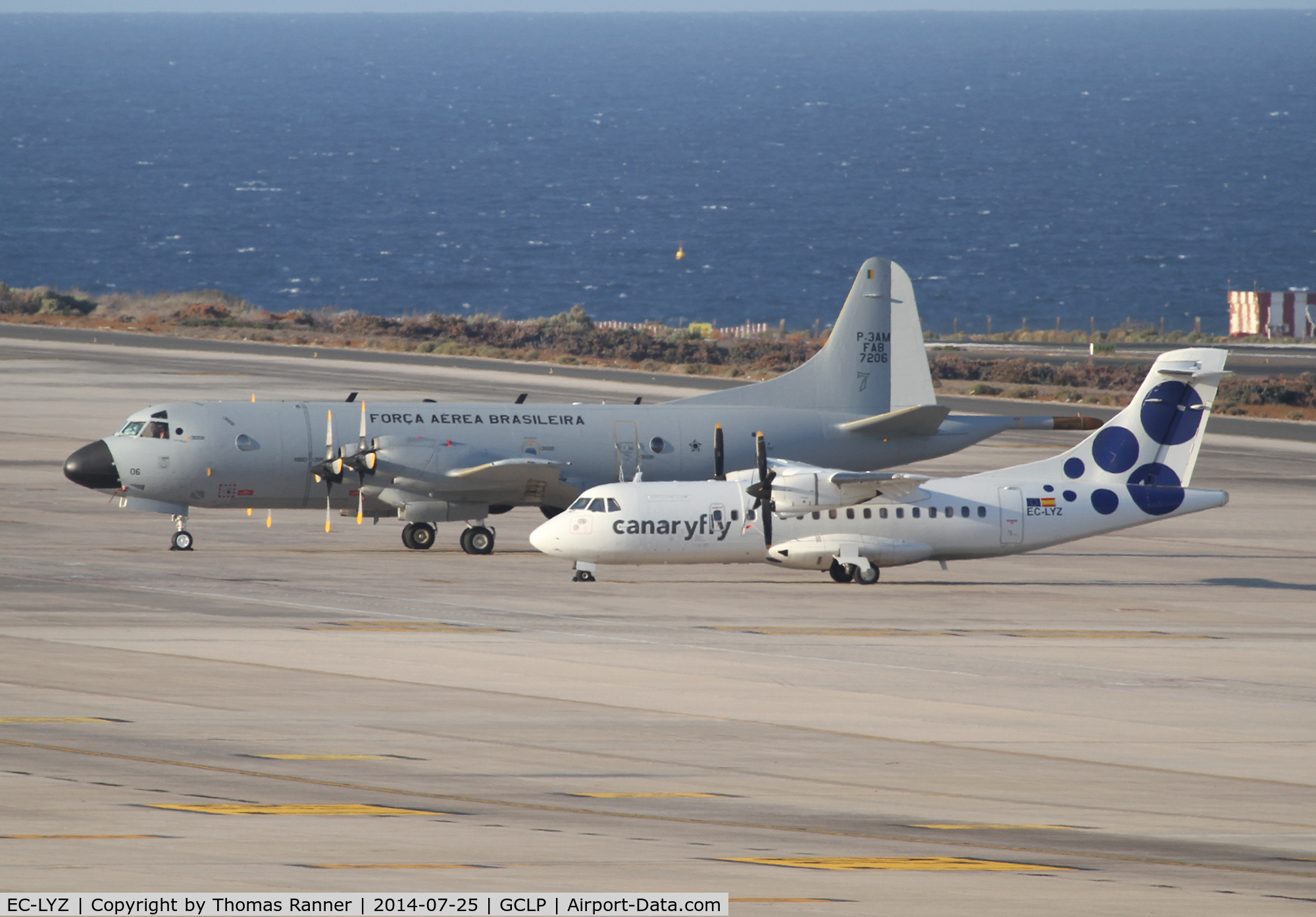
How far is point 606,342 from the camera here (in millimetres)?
108438

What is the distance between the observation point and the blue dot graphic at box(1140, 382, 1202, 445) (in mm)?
45375

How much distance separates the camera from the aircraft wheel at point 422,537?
4788cm

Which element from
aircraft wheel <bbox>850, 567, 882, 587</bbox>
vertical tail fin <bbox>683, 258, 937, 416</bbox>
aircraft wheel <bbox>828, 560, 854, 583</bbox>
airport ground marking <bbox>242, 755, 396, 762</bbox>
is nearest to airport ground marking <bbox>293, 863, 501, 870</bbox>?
airport ground marking <bbox>242, 755, 396, 762</bbox>

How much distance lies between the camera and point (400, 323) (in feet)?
384

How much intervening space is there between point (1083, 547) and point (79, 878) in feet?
136

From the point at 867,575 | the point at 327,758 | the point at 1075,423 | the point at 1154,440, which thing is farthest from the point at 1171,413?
the point at 327,758

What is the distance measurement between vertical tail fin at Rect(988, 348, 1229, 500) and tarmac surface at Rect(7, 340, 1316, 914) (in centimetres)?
266

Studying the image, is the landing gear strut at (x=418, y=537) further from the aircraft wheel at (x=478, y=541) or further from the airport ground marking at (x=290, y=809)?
the airport ground marking at (x=290, y=809)

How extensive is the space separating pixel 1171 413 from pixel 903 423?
794 centimetres

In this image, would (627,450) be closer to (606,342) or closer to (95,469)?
(95,469)

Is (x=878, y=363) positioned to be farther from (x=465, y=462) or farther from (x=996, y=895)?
(x=996, y=895)

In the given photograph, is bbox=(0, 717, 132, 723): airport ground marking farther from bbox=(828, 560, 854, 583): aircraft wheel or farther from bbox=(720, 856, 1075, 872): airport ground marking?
bbox=(828, 560, 854, 583): aircraft wheel

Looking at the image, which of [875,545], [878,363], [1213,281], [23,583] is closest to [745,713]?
[875,545]

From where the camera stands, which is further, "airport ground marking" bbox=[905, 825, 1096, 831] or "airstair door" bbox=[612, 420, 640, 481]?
"airstair door" bbox=[612, 420, 640, 481]
